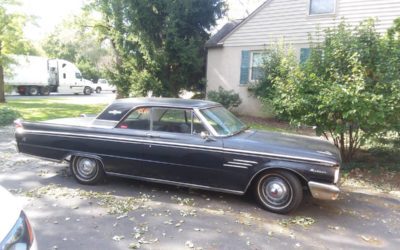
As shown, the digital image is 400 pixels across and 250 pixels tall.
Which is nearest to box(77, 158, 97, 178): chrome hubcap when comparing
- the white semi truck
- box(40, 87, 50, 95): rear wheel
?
the white semi truck

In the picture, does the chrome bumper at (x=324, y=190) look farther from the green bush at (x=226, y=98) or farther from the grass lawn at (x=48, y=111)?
the grass lawn at (x=48, y=111)

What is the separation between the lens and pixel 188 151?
5109 millimetres

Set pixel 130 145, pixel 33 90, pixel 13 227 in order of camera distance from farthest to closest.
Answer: pixel 33 90 < pixel 130 145 < pixel 13 227

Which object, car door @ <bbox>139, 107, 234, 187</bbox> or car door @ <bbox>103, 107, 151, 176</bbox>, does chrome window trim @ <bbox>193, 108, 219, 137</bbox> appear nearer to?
car door @ <bbox>139, 107, 234, 187</bbox>

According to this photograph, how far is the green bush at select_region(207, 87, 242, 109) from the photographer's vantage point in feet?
48.0

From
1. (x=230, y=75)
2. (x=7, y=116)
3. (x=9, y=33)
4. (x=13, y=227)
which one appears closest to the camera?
(x=13, y=227)

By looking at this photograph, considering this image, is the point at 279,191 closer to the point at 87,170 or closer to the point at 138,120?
the point at 138,120

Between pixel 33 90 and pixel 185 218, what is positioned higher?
pixel 33 90

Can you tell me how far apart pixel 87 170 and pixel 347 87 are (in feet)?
16.1

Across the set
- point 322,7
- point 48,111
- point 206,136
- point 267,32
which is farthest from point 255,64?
point 206,136

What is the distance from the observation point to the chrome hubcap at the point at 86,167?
5.72 m

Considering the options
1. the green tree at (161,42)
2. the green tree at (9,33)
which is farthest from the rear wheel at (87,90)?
the green tree at (161,42)

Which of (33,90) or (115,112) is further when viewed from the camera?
(33,90)

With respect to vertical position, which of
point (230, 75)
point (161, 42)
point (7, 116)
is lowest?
point (7, 116)
